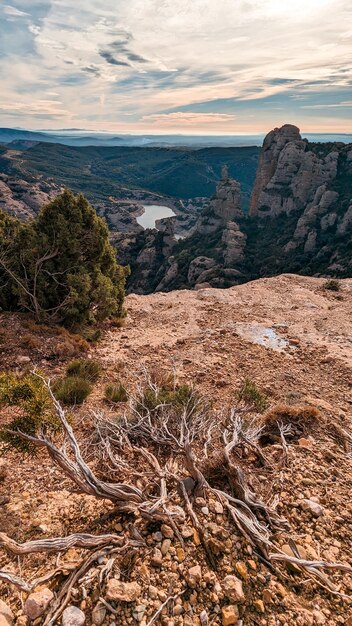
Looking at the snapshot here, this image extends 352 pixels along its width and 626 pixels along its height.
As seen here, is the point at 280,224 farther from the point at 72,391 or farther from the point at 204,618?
the point at 204,618

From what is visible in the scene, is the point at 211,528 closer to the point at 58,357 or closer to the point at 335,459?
the point at 335,459

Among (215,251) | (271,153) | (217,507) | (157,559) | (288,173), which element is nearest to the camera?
(157,559)

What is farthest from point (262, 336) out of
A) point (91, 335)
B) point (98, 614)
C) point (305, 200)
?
point (305, 200)

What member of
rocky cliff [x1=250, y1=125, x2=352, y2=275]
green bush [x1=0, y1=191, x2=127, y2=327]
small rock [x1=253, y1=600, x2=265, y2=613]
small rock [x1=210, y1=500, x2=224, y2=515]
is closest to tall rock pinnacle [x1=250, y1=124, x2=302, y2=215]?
rocky cliff [x1=250, y1=125, x2=352, y2=275]

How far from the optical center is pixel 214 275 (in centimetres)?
6372

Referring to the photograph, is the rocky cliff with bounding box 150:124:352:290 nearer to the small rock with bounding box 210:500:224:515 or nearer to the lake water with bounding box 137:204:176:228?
the small rock with bounding box 210:500:224:515

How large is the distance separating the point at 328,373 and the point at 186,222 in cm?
16560

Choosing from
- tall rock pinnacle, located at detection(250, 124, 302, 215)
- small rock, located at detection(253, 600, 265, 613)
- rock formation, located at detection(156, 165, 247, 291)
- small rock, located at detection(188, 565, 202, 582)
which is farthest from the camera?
tall rock pinnacle, located at detection(250, 124, 302, 215)

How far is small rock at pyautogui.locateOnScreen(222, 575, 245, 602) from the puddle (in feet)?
35.3

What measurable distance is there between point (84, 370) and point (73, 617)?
796 cm

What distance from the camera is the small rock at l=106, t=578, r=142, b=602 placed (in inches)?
117

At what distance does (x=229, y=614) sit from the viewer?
9.62ft

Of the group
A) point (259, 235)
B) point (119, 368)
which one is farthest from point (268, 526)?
point (259, 235)

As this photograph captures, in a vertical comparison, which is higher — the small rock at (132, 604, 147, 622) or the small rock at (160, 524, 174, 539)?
the small rock at (132, 604, 147, 622)
